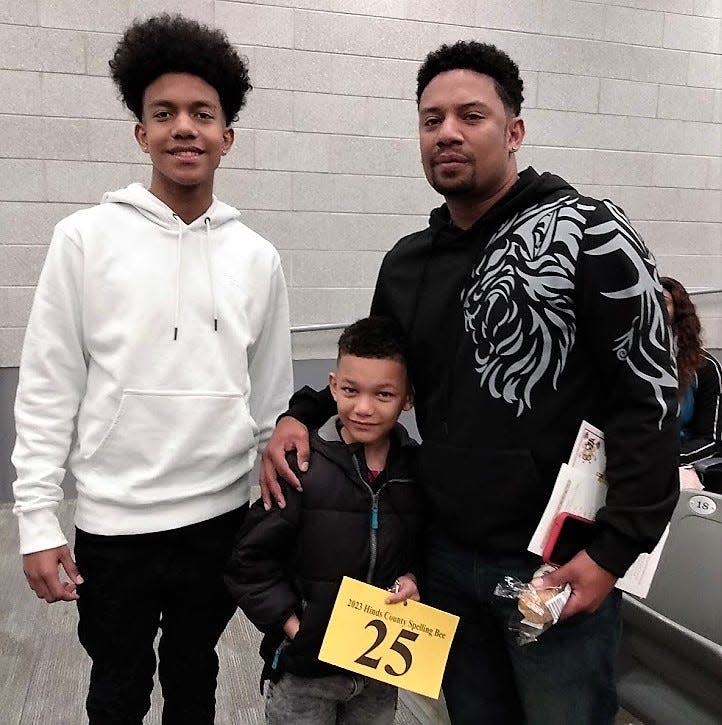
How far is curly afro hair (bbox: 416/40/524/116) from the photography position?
1.03m

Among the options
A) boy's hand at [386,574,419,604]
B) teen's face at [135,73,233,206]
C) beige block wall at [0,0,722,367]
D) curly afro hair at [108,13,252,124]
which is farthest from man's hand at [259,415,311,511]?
beige block wall at [0,0,722,367]

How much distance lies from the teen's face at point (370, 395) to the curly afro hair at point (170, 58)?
547 millimetres

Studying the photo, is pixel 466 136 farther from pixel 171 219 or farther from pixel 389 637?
pixel 389 637

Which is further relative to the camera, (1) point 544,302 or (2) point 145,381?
(2) point 145,381

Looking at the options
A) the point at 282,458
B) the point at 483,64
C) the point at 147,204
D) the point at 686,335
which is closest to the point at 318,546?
the point at 282,458

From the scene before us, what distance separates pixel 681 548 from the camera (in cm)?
128

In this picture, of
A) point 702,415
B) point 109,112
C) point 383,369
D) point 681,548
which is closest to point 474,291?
point 383,369

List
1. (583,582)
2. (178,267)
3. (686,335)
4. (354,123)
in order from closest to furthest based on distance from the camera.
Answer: (583,582)
(178,267)
(686,335)
(354,123)

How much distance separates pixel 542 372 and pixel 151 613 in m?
0.83

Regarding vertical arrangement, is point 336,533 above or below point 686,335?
below

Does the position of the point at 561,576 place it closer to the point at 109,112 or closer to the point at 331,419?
the point at 331,419

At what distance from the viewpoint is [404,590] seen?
→ 3.49ft

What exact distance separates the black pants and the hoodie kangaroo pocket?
108mm

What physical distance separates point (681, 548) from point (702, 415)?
1274 millimetres
